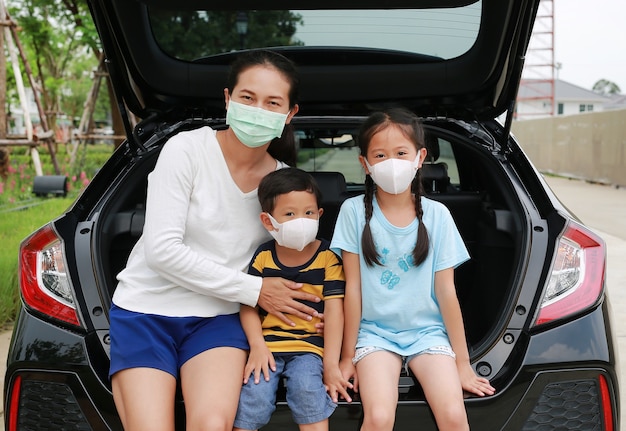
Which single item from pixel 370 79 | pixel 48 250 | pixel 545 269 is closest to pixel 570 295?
pixel 545 269

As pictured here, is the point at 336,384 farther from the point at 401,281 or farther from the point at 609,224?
the point at 609,224

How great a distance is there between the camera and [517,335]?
6.58ft

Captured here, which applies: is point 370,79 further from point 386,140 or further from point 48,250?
point 48,250

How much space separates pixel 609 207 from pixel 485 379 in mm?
11123

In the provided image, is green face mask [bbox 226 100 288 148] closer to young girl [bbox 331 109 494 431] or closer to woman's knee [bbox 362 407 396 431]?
young girl [bbox 331 109 494 431]

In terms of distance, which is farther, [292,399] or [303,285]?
[303,285]

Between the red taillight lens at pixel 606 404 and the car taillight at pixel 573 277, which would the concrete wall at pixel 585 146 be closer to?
the car taillight at pixel 573 277

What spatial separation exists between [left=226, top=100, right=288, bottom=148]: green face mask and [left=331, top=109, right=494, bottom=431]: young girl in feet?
1.06

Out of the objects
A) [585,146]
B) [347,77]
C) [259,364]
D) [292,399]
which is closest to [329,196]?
[347,77]

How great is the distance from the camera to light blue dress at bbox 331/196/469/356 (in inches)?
85.0

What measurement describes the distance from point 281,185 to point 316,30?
3.13 feet

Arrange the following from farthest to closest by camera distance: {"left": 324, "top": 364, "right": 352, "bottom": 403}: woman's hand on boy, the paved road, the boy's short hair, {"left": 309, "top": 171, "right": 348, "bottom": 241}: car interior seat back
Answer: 1. the paved road
2. {"left": 309, "top": 171, "right": 348, "bottom": 241}: car interior seat back
3. the boy's short hair
4. {"left": 324, "top": 364, "right": 352, "bottom": 403}: woman's hand on boy

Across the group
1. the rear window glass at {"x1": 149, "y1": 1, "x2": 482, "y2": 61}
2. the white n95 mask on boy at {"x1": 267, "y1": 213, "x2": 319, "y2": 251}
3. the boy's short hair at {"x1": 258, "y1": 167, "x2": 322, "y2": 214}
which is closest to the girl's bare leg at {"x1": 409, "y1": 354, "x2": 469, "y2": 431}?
the white n95 mask on boy at {"x1": 267, "y1": 213, "x2": 319, "y2": 251}

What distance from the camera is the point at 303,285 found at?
87.0 inches
